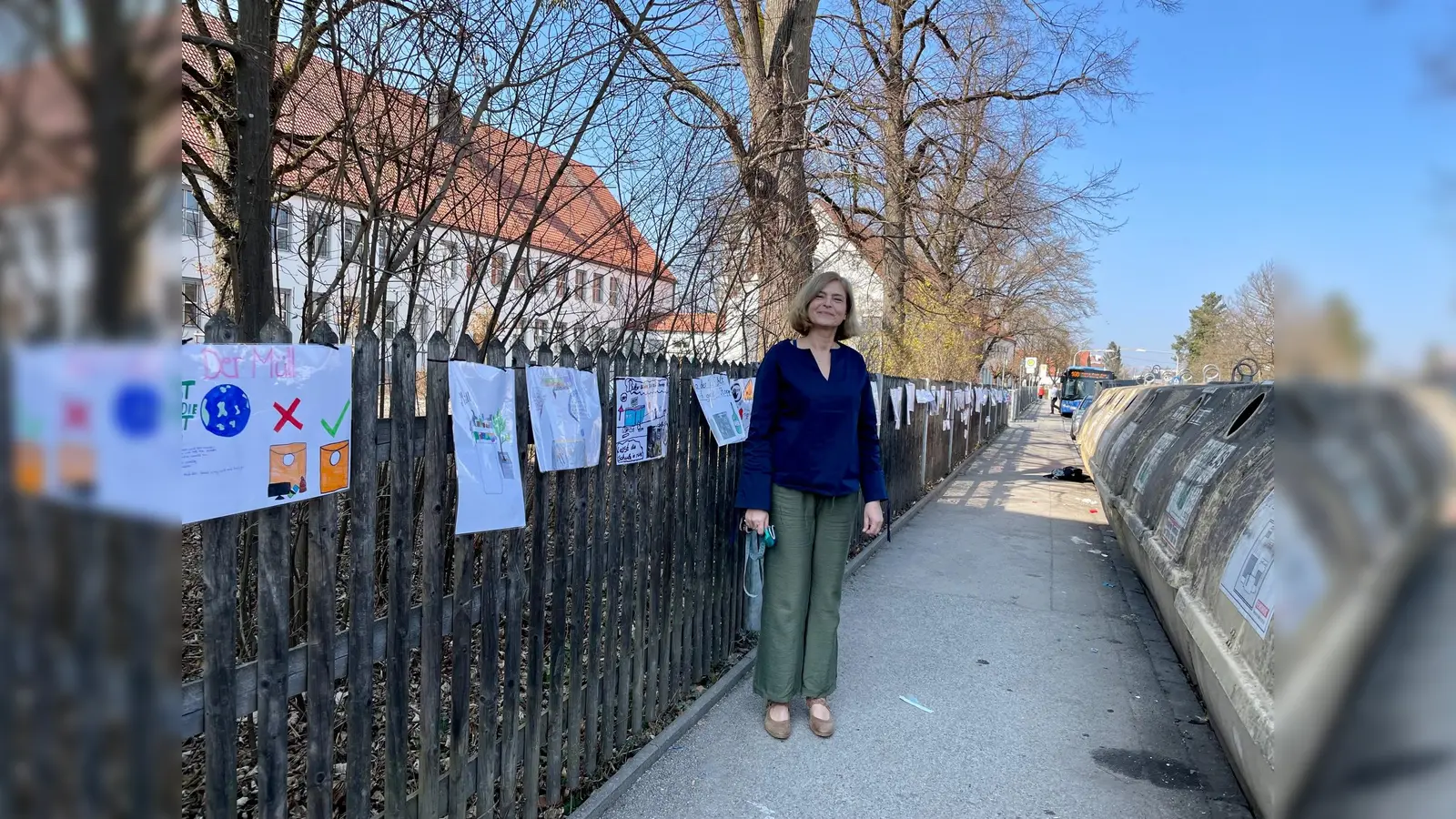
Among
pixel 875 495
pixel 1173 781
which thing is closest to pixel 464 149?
pixel 875 495

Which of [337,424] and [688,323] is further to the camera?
[688,323]

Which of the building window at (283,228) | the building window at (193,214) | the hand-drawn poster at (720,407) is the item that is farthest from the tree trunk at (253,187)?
the hand-drawn poster at (720,407)

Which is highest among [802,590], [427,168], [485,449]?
[427,168]

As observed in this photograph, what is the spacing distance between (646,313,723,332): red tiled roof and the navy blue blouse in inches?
76.3

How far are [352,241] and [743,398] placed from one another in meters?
2.25

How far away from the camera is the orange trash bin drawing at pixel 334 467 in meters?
2.00

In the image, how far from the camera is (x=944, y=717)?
399 centimetres

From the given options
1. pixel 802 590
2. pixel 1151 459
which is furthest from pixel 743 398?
pixel 1151 459

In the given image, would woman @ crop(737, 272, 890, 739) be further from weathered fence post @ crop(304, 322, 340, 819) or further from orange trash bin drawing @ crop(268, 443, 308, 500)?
orange trash bin drawing @ crop(268, 443, 308, 500)

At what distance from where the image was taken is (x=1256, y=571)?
259 centimetres

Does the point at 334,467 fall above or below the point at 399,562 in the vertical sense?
above

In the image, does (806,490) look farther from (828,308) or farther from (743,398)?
(743,398)
